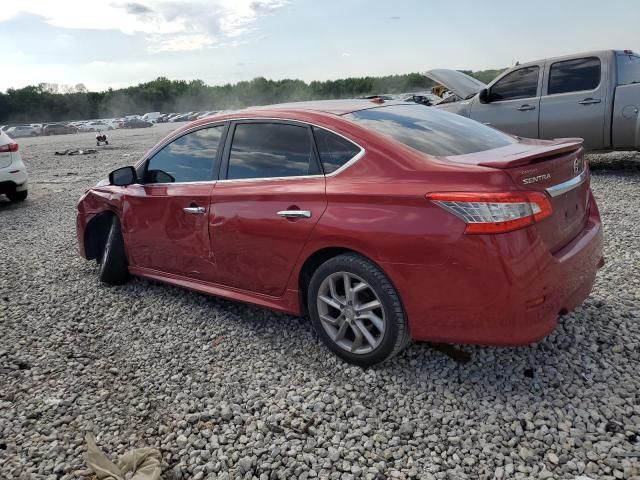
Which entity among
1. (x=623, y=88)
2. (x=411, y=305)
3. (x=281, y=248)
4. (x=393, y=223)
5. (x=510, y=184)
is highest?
(x=623, y=88)

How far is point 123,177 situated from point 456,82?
7.05 m

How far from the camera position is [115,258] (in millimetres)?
4723

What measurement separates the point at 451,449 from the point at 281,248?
4.97 ft

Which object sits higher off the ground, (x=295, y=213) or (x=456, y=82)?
(x=456, y=82)

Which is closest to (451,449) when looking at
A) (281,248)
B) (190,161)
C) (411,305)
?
(411,305)

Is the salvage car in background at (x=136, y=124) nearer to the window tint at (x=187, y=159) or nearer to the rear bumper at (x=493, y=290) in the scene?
the window tint at (x=187, y=159)

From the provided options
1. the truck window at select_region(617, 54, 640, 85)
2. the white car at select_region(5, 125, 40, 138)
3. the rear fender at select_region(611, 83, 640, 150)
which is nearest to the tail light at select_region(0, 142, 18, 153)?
the rear fender at select_region(611, 83, 640, 150)

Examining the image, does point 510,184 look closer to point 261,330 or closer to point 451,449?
point 451,449

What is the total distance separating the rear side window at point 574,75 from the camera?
806cm

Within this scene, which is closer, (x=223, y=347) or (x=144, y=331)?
(x=223, y=347)

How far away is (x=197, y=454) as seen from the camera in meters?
2.52

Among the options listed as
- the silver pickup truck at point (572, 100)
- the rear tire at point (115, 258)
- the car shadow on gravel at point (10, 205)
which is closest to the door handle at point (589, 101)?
the silver pickup truck at point (572, 100)

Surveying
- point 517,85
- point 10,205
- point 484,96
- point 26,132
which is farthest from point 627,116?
point 26,132

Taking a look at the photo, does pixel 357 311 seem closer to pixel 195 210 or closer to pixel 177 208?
pixel 195 210
